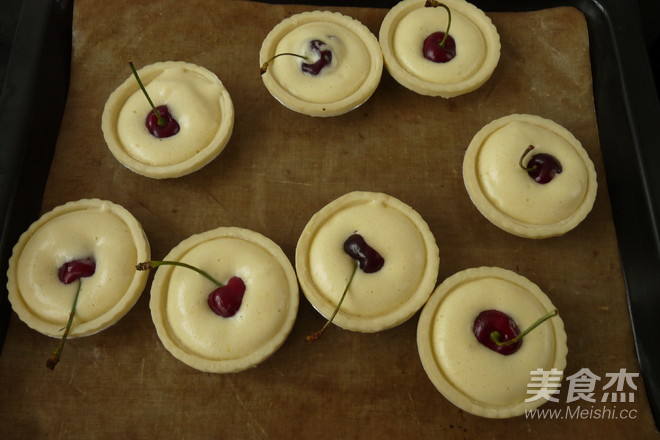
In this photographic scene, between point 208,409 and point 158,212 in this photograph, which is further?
point 158,212

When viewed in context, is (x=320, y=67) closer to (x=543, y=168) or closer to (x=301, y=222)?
(x=301, y=222)

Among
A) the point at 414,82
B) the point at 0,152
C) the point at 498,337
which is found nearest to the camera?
the point at 498,337

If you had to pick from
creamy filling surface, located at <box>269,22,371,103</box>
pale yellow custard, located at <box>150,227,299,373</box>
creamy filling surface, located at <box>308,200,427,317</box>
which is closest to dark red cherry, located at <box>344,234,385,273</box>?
creamy filling surface, located at <box>308,200,427,317</box>

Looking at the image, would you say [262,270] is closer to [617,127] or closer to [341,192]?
[341,192]

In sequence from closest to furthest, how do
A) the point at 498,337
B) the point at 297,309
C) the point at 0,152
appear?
1. the point at 498,337
2. the point at 297,309
3. the point at 0,152

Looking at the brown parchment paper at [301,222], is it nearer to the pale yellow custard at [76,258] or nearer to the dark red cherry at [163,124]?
the pale yellow custard at [76,258]

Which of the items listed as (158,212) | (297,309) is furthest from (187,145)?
(297,309)

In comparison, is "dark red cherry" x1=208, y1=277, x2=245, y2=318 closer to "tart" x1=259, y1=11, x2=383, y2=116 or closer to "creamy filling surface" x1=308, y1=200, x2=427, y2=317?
"creamy filling surface" x1=308, y1=200, x2=427, y2=317
